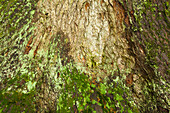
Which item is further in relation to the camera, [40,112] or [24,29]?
[24,29]

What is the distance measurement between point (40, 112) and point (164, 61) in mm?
2457

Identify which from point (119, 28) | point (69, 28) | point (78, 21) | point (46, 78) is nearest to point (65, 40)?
point (69, 28)

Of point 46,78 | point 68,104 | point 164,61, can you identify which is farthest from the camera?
point 46,78

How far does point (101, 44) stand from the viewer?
8.46 ft

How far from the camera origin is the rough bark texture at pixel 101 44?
2.23 meters

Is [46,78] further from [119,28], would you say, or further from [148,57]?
[148,57]

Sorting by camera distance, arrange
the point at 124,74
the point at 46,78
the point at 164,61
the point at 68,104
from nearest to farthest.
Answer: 1. the point at 164,61
2. the point at 68,104
3. the point at 124,74
4. the point at 46,78

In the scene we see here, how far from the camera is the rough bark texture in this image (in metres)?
2.23

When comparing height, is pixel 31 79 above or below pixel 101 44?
below

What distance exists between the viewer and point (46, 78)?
271 centimetres

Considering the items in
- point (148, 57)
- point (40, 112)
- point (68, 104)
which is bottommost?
point (40, 112)

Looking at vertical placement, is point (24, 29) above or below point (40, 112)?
above

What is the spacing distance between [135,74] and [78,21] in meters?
1.57

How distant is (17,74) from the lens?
2.59m
